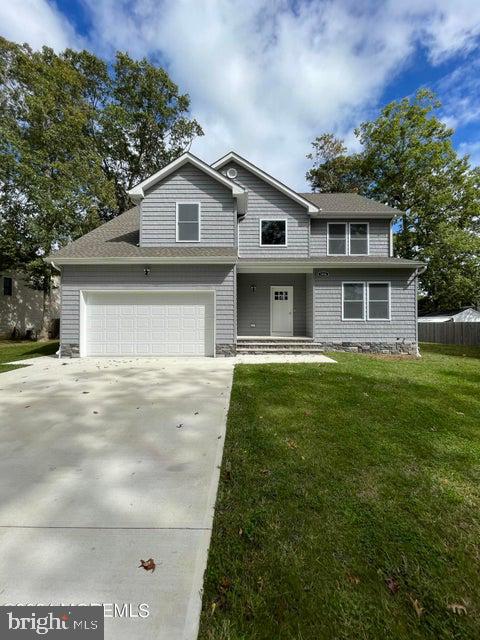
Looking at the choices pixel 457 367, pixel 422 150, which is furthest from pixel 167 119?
pixel 457 367

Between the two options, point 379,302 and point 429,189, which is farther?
point 429,189

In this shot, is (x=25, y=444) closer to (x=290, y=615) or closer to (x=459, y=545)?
(x=290, y=615)

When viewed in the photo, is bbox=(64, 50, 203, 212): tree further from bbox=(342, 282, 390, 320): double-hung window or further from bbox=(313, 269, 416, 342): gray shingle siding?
bbox=(342, 282, 390, 320): double-hung window

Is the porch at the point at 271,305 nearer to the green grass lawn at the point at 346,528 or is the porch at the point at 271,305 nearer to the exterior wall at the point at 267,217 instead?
the exterior wall at the point at 267,217

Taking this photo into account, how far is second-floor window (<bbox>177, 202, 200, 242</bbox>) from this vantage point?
1032cm

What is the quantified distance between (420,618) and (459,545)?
0.70 meters

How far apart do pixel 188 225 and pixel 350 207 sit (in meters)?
6.74

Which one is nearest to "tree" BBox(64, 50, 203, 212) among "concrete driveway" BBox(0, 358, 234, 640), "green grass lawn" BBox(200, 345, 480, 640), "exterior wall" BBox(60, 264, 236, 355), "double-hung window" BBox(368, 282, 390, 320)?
"exterior wall" BBox(60, 264, 236, 355)

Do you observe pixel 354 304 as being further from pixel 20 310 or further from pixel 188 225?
pixel 20 310

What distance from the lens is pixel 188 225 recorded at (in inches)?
408

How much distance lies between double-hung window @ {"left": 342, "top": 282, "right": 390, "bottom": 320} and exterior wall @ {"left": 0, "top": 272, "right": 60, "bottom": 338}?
16.8 m

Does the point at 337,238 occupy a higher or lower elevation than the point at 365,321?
higher

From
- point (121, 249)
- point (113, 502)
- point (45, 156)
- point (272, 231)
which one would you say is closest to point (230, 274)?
point (272, 231)

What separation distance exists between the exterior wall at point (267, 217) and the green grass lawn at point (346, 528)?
27.2ft
